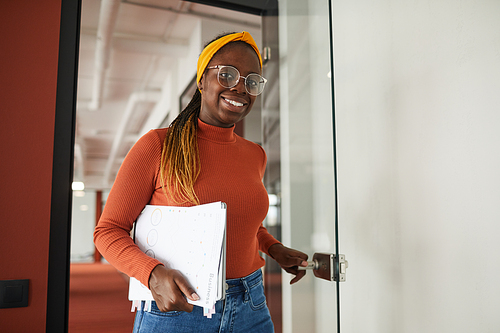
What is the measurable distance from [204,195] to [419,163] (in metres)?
0.75

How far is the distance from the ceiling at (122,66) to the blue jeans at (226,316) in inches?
29.2

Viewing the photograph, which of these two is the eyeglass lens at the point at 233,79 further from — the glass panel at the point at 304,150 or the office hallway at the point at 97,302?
the office hallway at the point at 97,302

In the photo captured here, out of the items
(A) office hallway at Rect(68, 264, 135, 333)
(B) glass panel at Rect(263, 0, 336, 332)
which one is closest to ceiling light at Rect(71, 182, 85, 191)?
(A) office hallway at Rect(68, 264, 135, 333)

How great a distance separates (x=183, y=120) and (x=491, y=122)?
907 millimetres

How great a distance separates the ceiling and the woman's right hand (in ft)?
2.50

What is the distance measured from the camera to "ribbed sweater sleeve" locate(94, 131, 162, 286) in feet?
2.86

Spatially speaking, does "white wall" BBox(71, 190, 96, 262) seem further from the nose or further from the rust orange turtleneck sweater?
the nose

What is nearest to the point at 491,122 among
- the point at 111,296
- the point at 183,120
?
the point at 183,120

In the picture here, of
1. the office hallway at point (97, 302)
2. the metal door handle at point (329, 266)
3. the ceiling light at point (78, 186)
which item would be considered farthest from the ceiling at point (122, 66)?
the metal door handle at point (329, 266)

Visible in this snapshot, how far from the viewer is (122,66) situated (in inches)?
73.0

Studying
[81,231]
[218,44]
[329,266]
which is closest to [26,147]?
[81,231]

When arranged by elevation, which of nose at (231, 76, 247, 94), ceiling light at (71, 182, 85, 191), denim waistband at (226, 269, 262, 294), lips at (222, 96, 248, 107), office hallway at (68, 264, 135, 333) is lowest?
office hallway at (68, 264, 135, 333)

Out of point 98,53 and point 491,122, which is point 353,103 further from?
point 98,53

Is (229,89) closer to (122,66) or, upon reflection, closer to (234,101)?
(234,101)
